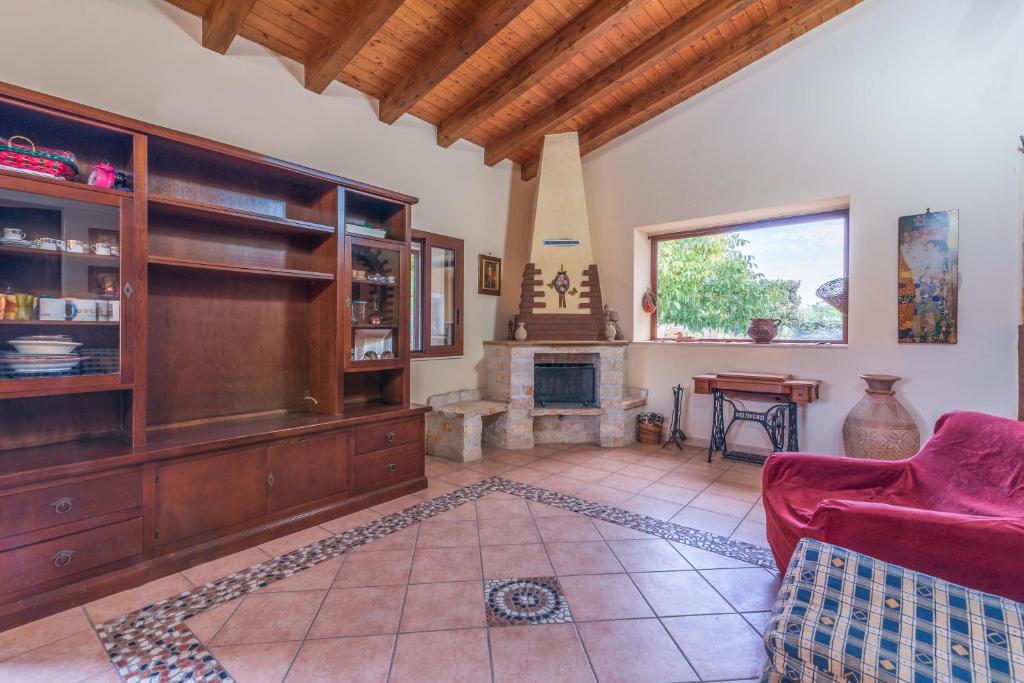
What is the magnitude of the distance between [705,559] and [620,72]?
398 cm

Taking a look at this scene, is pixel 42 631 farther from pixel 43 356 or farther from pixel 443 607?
pixel 443 607

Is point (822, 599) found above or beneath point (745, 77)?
beneath

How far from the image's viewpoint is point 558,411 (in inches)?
185

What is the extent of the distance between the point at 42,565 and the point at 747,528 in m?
3.55

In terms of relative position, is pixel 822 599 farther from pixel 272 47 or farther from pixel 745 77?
pixel 745 77

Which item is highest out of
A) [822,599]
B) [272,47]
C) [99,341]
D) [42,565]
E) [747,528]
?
[272,47]

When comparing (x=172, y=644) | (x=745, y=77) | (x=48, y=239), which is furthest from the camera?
(x=745, y=77)

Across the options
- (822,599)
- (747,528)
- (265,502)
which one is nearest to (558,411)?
(747,528)

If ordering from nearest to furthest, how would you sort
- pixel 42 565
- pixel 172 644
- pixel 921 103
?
pixel 172 644, pixel 42 565, pixel 921 103

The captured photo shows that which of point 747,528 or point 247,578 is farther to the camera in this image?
point 747,528

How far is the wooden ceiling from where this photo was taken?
A: 3.02 m

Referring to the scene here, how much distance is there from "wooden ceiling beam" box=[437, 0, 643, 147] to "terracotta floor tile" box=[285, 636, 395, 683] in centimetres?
400

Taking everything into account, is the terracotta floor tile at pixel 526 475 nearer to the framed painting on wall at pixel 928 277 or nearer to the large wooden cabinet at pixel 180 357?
the large wooden cabinet at pixel 180 357

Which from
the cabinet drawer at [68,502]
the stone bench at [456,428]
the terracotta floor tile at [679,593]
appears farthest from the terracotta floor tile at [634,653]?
the stone bench at [456,428]
